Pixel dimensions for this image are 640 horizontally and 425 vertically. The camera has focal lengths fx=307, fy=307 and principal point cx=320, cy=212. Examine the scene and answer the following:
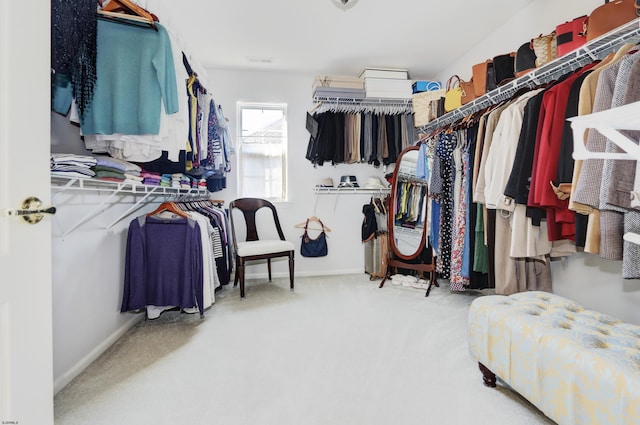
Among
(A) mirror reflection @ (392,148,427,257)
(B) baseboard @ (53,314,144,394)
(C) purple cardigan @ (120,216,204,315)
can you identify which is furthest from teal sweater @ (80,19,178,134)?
(A) mirror reflection @ (392,148,427,257)

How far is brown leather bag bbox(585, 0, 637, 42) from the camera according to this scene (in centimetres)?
149

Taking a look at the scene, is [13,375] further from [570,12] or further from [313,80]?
[313,80]

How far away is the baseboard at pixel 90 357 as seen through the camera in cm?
148

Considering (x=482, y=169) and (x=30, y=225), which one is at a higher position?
(x=482, y=169)

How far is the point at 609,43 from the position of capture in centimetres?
153

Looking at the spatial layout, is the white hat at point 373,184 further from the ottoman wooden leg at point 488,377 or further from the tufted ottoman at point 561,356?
the ottoman wooden leg at point 488,377

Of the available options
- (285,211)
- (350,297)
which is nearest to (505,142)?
(350,297)

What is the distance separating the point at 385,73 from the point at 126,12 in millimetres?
2690

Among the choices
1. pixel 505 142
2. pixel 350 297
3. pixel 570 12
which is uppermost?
pixel 570 12

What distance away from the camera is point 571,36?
175 cm

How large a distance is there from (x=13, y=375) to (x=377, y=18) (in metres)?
3.04

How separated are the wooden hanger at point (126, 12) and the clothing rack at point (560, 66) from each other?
220 cm

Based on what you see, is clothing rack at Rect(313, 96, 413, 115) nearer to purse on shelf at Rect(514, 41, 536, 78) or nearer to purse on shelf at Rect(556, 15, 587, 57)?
purse on shelf at Rect(514, 41, 536, 78)

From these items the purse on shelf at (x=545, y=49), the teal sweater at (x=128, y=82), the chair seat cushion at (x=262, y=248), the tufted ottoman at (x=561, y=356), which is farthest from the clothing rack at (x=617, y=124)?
the chair seat cushion at (x=262, y=248)
